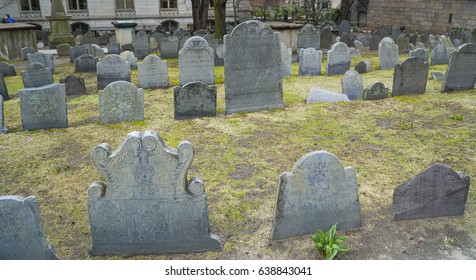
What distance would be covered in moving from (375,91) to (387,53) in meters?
4.81

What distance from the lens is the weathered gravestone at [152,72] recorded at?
11.3 m

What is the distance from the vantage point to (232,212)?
4879mm

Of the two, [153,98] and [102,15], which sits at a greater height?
[102,15]

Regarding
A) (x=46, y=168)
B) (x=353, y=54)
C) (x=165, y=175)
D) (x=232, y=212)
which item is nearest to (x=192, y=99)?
(x=46, y=168)

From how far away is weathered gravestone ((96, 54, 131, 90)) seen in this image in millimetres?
11203

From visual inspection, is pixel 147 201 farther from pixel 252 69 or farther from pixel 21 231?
pixel 252 69

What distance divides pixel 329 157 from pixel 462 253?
1.69 metres

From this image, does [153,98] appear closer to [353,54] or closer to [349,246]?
[349,246]

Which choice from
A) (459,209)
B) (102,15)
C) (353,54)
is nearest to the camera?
(459,209)

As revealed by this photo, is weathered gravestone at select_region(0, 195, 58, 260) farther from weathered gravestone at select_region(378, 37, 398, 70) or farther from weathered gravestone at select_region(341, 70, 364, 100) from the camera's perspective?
weathered gravestone at select_region(378, 37, 398, 70)

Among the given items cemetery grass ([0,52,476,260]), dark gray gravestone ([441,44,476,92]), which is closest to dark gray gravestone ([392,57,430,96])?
cemetery grass ([0,52,476,260])

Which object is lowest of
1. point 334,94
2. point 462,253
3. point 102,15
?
point 462,253

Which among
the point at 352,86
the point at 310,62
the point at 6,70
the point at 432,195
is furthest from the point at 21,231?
the point at 6,70

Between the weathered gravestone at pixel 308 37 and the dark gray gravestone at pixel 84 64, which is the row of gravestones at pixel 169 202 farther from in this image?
the weathered gravestone at pixel 308 37
